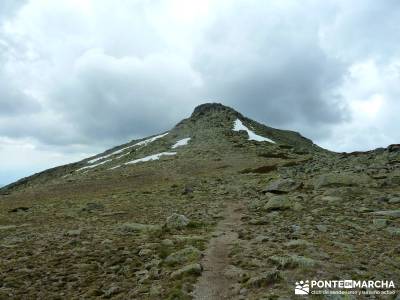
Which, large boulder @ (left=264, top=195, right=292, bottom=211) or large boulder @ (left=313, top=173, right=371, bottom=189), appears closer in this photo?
large boulder @ (left=264, top=195, right=292, bottom=211)

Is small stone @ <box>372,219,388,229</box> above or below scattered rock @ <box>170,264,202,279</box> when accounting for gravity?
above

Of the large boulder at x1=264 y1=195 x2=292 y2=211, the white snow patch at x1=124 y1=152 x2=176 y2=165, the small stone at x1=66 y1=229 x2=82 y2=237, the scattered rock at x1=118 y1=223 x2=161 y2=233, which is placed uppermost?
the white snow patch at x1=124 y1=152 x2=176 y2=165

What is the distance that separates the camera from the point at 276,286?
13195mm

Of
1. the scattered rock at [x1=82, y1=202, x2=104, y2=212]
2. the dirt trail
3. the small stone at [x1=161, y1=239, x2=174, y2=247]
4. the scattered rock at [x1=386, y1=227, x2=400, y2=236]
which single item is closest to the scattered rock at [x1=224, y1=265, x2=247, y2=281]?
the dirt trail

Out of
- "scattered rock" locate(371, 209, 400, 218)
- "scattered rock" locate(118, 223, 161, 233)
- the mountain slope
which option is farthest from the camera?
the mountain slope

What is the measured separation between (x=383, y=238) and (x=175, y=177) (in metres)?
39.3

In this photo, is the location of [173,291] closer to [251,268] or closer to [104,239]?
[251,268]

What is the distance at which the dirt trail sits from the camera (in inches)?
529

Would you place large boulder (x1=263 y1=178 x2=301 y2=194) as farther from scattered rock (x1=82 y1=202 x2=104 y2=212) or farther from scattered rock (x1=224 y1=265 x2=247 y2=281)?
scattered rock (x1=224 y1=265 x2=247 y2=281)

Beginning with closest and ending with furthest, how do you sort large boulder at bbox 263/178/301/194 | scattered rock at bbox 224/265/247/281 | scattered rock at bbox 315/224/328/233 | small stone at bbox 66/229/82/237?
scattered rock at bbox 224/265/247/281
scattered rock at bbox 315/224/328/233
small stone at bbox 66/229/82/237
large boulder at bbox 263/178/301/194

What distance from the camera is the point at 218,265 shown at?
52.4 feet

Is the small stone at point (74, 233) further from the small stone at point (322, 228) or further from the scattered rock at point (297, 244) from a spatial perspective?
the small stone at point (322, 228)

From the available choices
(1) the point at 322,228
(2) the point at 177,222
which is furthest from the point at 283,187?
(1) the point at 322,228

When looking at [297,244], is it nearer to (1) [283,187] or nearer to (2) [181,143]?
(1) [283,187]
